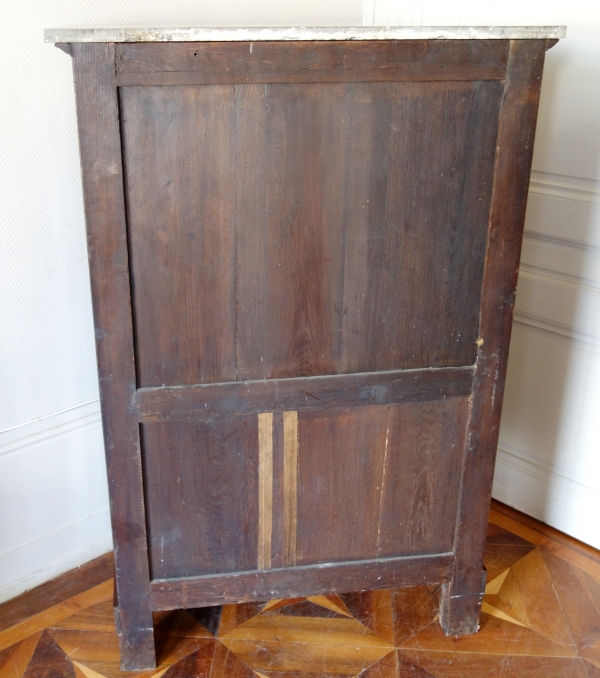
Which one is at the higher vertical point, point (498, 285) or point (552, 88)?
point (552, 88)

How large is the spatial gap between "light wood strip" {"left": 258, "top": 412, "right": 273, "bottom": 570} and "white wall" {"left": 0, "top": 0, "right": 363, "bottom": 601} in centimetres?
59

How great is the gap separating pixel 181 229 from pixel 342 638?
1.01 meters

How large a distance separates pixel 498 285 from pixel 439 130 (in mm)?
323

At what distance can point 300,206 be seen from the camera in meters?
1.32

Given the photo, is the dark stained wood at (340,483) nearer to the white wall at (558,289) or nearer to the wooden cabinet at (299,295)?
the wooden cabinet at (299,295)

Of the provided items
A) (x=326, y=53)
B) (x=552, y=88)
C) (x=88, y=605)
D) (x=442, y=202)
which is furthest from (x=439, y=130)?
(x=88, y=605)

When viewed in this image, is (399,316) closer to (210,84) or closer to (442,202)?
(442,202)

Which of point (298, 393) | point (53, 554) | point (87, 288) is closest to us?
point (298, 393)

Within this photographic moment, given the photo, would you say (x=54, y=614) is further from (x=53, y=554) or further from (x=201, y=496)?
(x=201, y=496)

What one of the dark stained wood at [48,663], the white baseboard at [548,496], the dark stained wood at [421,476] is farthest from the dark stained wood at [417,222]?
the dark stained wood at [48,663]

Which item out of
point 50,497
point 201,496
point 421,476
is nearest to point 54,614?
point 50,497

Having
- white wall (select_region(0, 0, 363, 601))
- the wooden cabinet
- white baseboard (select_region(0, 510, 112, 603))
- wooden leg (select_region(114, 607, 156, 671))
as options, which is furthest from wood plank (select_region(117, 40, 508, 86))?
white baseboard (select_region(0, 510, 112, 603))

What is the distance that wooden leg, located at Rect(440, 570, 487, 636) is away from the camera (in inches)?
65.9

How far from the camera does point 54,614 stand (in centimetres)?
177
